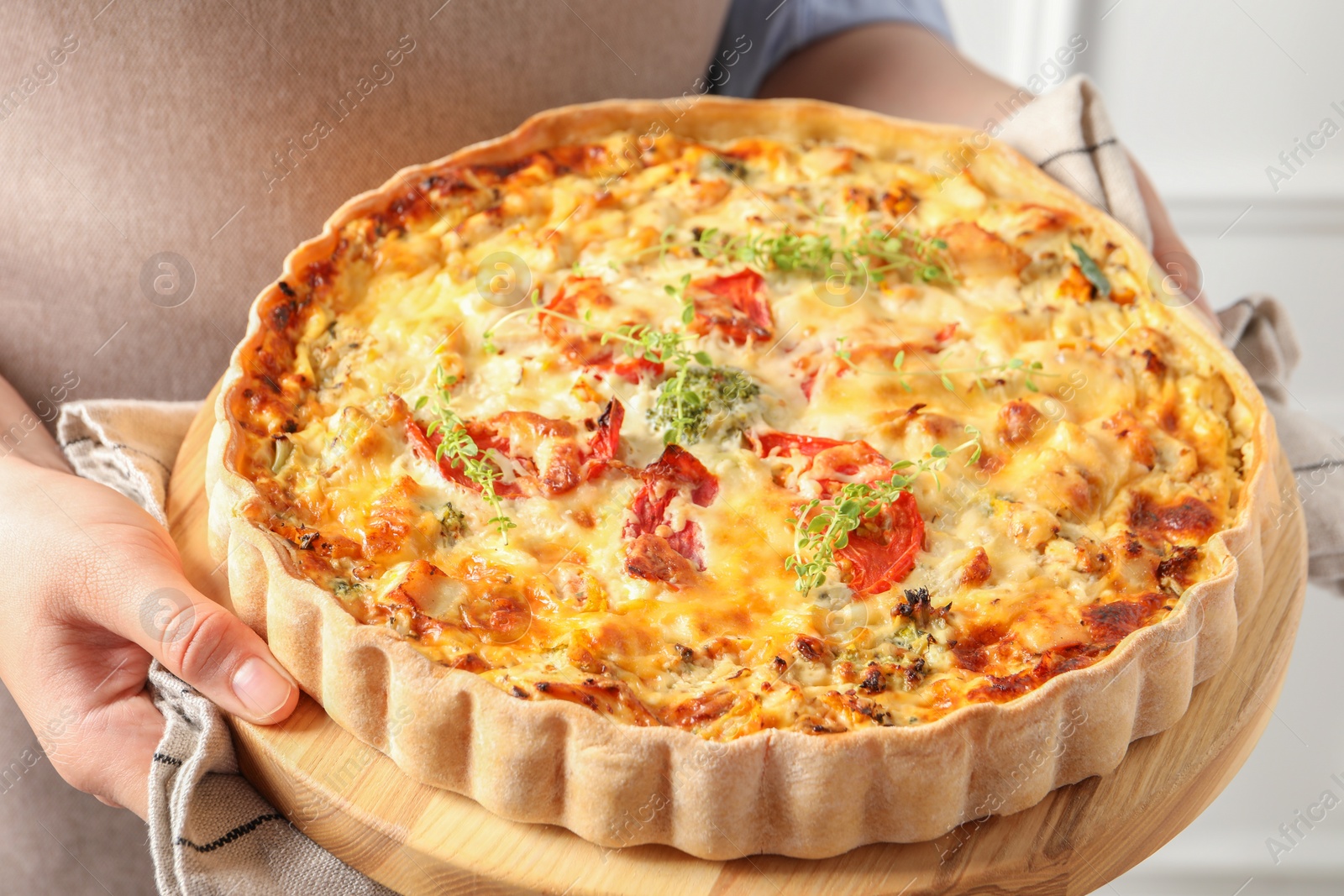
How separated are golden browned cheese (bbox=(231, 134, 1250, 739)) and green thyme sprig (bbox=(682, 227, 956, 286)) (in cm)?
1

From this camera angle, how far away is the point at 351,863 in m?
2.23

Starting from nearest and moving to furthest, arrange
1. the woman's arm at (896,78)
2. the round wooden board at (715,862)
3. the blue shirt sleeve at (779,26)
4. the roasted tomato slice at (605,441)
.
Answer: the round wooden board at (715,862) → the roasted tomato slice at (605,441) → the woman's arm at (896,78) → the blue shirt sleeve at (779,26)

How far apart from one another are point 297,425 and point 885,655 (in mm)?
1408

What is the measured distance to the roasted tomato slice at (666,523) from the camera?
2.37 metres

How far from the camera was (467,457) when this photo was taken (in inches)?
99.4

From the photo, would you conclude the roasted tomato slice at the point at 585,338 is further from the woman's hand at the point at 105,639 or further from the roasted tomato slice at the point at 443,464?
the woman's hand at the point at 105,639

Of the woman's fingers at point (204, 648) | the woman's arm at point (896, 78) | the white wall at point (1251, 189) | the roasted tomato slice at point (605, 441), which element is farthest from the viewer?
the white wall at point (1251, 189)

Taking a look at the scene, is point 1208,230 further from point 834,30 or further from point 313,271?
point 313,271

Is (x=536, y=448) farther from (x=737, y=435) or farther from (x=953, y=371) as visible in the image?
(x=953, y=371)

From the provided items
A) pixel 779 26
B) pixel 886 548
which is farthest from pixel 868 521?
pixel 779 26

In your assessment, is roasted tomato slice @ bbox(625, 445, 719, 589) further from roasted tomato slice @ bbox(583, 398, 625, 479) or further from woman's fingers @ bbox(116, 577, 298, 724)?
woman's fingers @ bbox(116, 577, 298, 724)

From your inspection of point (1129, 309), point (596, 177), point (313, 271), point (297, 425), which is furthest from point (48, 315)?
point (1129, 309)

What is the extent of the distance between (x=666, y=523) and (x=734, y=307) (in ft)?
2.49

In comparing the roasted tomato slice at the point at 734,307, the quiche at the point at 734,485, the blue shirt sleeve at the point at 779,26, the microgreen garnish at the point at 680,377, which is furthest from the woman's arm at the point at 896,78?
the microgreen garnish at the point at 680,377
